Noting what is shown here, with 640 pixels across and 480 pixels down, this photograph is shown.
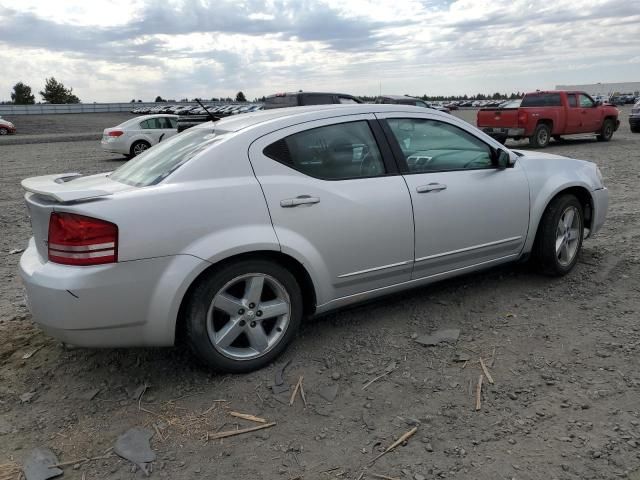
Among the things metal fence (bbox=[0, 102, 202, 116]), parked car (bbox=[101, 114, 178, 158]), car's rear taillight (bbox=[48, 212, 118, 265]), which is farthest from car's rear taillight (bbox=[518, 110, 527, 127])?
metal fence (bbox=[0, 102, 202, 116])

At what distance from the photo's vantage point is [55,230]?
2.93m

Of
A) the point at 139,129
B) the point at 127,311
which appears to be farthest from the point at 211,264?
the point at 139,129

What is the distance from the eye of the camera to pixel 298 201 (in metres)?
3.36

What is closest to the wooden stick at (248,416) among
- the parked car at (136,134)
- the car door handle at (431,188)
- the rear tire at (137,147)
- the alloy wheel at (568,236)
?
the car door handle at (431,188)

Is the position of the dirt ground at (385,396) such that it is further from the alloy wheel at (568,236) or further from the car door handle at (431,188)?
the car door handle at (431,188)

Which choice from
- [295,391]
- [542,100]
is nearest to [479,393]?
[295,391]

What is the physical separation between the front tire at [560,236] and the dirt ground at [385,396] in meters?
0.20

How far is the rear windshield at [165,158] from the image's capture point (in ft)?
10.9

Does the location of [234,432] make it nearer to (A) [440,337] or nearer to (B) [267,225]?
(B) [267,225]

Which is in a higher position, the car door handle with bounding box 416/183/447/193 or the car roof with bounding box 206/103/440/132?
the car roof with bounding box 206/103/440/132

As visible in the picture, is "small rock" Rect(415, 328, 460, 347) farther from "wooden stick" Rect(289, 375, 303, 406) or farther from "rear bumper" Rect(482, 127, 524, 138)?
"rear bumper" Rect(482, 127, 524, 138)

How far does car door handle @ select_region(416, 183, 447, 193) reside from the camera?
3834 millimetres

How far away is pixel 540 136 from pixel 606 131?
3579 mm

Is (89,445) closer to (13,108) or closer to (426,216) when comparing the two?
(426,216)
